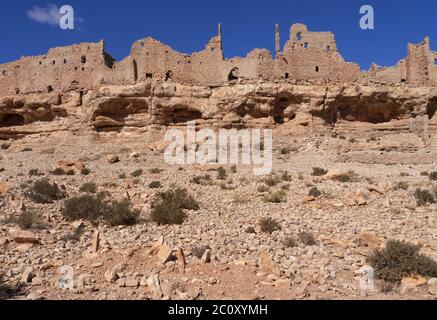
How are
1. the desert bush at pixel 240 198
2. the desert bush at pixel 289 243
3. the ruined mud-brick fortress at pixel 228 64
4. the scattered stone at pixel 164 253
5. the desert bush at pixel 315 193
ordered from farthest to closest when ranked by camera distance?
the ruined mud-brick fortress at pixel 228 64
the desert bush at pixel 315 193
the desert bush at pixel 240 198
the desert bush at pixel 289 243
the scattered stone at pixel 164 253

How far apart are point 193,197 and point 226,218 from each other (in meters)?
2.43

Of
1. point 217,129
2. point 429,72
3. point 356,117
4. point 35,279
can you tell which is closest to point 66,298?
A: point 35,279

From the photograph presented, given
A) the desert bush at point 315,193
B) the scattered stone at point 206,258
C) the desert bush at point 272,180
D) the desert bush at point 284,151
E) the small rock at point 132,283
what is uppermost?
the desert bush at point 284,151

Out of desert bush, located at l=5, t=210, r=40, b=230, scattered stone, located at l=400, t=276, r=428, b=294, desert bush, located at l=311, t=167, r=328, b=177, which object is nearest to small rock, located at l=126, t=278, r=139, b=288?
desert bush, located at l=5, t=210, r=40, b=230

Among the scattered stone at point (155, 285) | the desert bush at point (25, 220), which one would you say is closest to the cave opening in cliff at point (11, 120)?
the desert bush at point (25, 220)

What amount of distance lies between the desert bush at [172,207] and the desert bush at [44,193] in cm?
297

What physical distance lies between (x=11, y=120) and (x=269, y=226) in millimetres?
23304

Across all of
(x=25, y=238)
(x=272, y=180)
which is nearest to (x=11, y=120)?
(x=272, y=180)

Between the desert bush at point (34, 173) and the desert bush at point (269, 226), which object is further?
the desert bush at point (34, 173)

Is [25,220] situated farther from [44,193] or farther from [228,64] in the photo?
[228,64]

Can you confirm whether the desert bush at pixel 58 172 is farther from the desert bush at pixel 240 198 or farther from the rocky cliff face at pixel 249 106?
the rocky cliff face at pixel 249 106

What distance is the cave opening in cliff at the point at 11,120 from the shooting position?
1043 inches

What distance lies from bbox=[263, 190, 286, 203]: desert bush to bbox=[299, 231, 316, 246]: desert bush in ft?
11.1

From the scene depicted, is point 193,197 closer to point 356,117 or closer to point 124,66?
point 124,66
